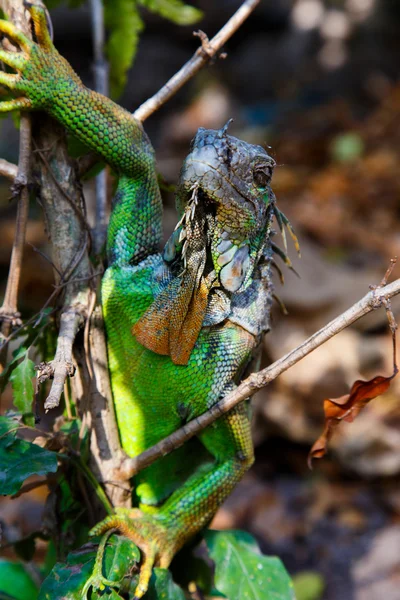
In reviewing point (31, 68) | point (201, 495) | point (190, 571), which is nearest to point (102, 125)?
point (31, 68)

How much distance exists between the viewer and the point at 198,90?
12828 millimetres

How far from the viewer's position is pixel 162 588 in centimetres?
243

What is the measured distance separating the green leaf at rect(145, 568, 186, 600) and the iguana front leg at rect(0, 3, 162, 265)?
4.26 ft

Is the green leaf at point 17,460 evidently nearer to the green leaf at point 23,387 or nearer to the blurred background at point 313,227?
the green leaf at point 23,387

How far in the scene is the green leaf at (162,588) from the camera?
2.40 meters

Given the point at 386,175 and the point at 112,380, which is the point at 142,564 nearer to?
the point at 112,380

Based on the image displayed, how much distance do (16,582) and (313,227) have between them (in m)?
6.28

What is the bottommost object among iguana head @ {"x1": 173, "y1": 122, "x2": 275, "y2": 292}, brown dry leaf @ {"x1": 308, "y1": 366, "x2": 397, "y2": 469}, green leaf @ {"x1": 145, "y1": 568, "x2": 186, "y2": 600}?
green leaf @ {"x1": 145, "y1": 568, "x2": 186, "y2": 600}

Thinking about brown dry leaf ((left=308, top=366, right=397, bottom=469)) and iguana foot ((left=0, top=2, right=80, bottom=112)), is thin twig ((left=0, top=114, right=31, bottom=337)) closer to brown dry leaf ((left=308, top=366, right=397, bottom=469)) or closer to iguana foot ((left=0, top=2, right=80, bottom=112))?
iguana foot ((left=0, top=2, right=80, bottom=112))

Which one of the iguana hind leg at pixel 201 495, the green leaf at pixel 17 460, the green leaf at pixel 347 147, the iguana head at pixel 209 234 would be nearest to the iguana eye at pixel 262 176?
the iguana head at pixel 209 234

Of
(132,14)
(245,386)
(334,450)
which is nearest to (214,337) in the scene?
(245,386)

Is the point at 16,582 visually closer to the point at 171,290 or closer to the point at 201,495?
the point at 201,495

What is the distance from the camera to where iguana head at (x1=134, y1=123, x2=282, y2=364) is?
2.22 meters

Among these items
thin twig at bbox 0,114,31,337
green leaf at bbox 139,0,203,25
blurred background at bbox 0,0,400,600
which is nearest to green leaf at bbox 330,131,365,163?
blurred background at bbox 0,0,400,600
